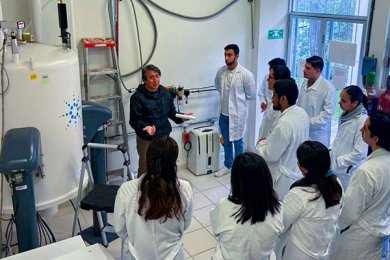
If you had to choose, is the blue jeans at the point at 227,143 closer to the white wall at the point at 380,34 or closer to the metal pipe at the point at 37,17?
the white wall at the point at 380,34

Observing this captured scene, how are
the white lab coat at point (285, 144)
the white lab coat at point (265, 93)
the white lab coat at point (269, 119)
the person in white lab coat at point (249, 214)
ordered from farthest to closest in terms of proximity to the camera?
1. the white lab coat at point (265, 93)
2. the white lab coat at point (269, 119)
3. the white lab coat at point (285, 144)
4. the person in white lab coat at point (249, 214)

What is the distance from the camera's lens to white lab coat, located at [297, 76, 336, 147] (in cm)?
378

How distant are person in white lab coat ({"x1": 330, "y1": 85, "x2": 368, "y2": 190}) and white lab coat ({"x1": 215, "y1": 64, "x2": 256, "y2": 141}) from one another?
149 centimetres

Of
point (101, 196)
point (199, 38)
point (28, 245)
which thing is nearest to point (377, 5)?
point (199, 38)

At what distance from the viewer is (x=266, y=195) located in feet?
5.99

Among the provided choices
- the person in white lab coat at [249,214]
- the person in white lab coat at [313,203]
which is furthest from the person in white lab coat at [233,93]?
the person in white lab coat at [249,214]

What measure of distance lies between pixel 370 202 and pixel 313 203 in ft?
1.40

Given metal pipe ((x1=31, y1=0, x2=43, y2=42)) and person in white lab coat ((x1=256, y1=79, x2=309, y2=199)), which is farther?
metal pipe ((x1=31, y1=0, x2=43, y2=42))

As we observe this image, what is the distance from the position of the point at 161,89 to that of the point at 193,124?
43.6 inches

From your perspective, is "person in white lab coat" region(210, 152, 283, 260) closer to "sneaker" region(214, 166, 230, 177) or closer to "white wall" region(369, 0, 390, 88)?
"white wall" region(369, 0, 390, 88)

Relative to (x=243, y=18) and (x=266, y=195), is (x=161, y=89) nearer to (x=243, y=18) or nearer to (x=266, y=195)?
(x=243, y=18)

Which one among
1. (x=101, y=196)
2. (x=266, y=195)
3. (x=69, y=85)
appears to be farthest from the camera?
(x=101, y=196)

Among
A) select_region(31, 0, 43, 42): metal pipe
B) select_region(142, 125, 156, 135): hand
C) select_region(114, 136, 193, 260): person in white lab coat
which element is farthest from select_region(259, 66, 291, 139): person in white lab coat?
select_region(31, 0, 43, 42): metal pipe

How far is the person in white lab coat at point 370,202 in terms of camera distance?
7.35 ft
